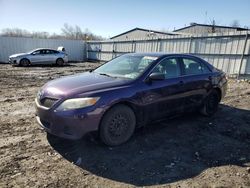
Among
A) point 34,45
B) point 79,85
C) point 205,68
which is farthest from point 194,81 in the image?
point 34,45

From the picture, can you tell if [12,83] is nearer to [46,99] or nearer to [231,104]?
[46,99]

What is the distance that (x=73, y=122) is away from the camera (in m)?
3.48

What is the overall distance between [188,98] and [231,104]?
276 cm

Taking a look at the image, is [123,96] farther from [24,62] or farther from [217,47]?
[24,62]

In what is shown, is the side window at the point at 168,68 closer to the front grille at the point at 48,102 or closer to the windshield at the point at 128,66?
the windshield at the point at 128,66

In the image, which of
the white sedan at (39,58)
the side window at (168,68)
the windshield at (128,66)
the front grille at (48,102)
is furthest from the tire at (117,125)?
the white sedan at (39,58)

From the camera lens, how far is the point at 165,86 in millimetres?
4500

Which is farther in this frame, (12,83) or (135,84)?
(12,83)

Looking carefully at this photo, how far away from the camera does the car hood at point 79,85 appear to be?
146 inches

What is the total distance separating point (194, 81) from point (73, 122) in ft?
9.65

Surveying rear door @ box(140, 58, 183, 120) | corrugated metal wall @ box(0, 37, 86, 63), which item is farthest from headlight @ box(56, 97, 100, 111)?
corrugated metal wall @ box(0, 37, 86, 63)

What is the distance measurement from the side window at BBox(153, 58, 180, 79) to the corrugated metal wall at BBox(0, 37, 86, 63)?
1999 cm

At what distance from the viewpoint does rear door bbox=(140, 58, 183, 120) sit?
14.0 ft

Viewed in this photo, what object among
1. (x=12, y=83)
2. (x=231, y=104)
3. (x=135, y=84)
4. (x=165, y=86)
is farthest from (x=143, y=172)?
(x=12, y=83)
